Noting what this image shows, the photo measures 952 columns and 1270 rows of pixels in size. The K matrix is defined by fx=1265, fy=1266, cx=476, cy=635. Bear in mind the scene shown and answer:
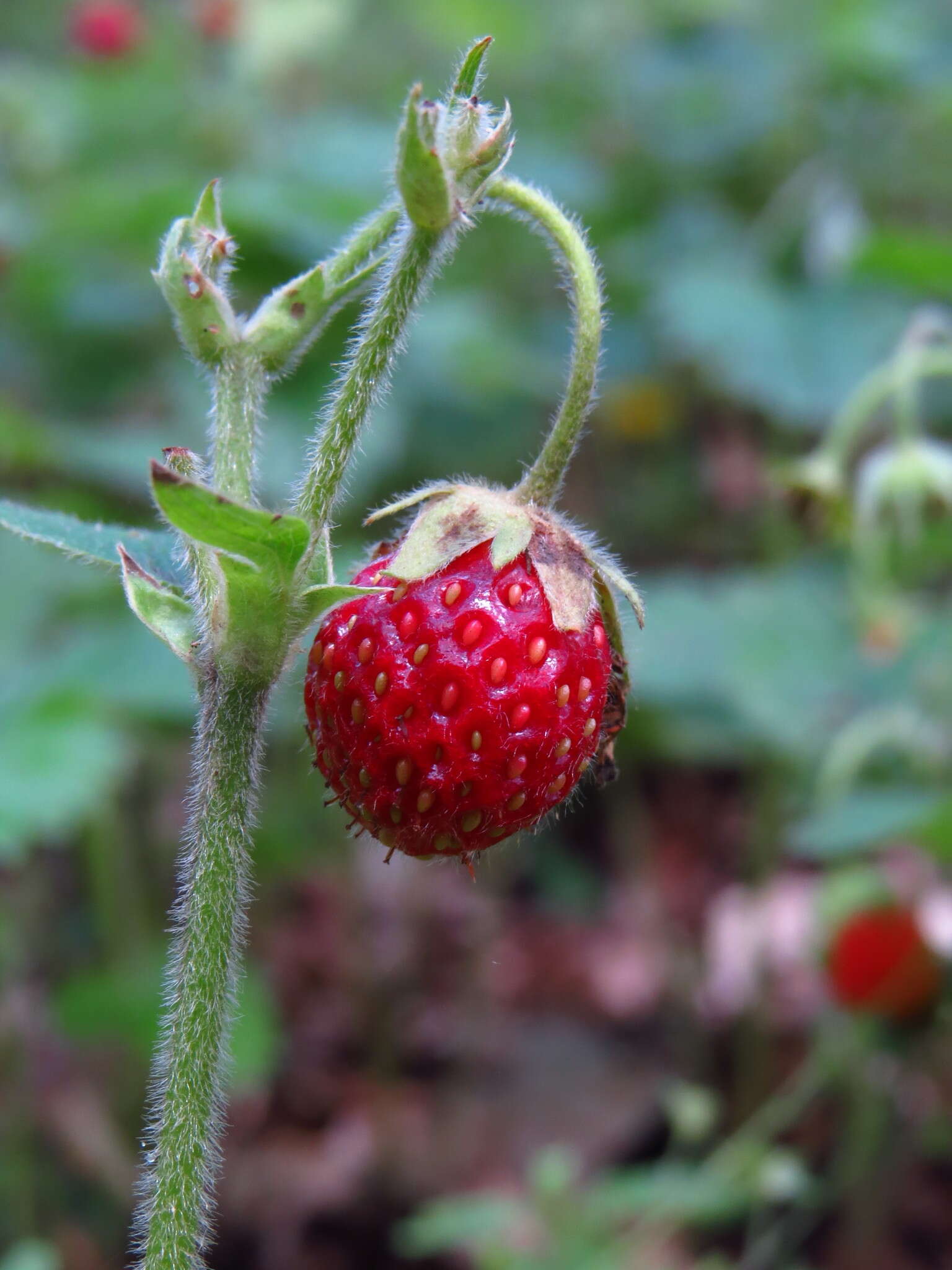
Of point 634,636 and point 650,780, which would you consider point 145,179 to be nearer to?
point 634,636

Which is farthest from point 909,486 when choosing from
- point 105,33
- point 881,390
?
point 105,33

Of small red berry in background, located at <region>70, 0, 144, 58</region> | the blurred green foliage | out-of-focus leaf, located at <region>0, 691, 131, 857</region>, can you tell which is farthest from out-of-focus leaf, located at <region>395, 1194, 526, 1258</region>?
small red berry in background, located at <region>70, 0, 144, 58</region>

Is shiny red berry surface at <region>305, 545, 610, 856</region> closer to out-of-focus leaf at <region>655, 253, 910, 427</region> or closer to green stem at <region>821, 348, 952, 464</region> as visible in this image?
green stem at <region>821, 348, 952, 464</region>

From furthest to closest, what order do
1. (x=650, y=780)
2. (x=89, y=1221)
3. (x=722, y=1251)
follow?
(x=650, y=780) < (x=722, y=1251) < (x=89, y=1221)

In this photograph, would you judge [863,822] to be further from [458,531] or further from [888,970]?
[458,531]

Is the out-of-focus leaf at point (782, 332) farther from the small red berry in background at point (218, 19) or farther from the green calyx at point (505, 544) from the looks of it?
the green calyx at point (505, 544)

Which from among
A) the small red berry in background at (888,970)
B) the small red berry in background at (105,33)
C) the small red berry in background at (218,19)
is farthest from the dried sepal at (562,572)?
the small red berry in background at (218,19)

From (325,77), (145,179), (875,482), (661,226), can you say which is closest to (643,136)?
(661,226)
